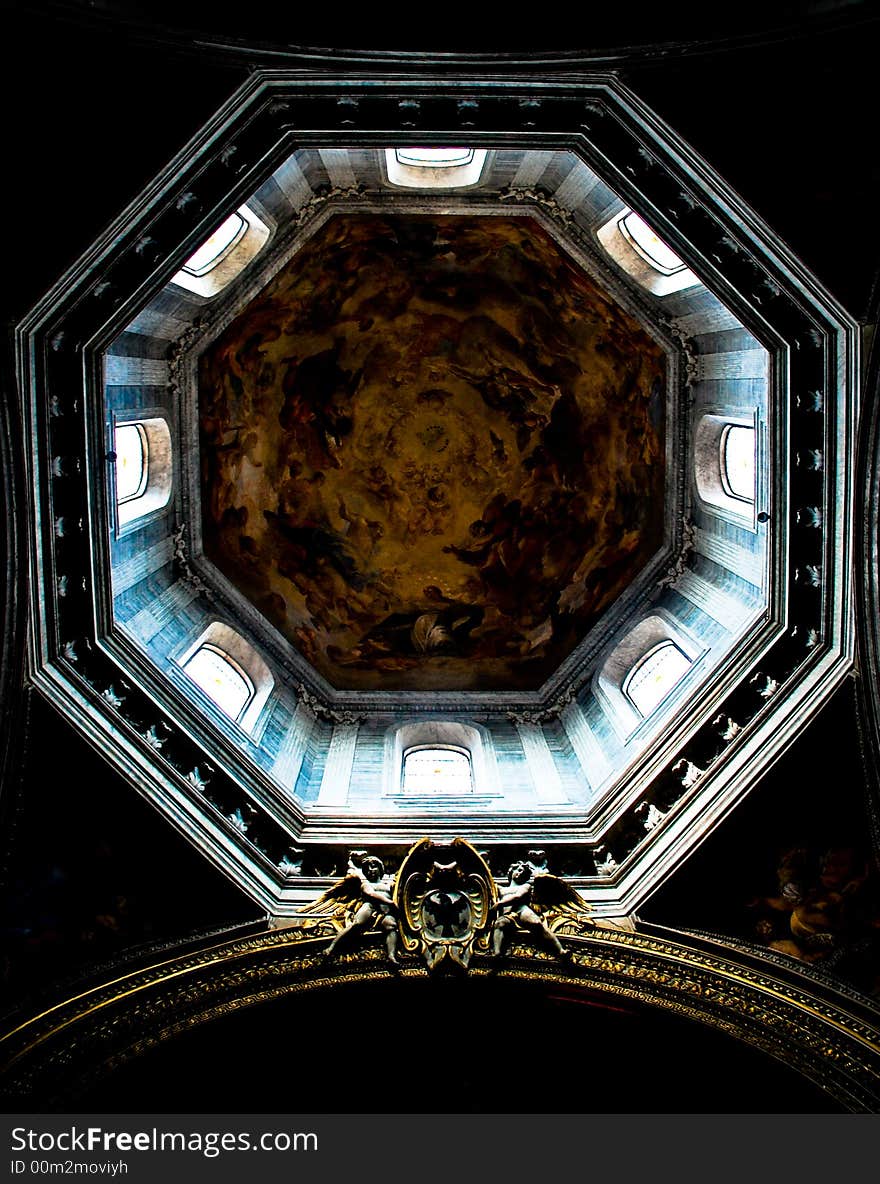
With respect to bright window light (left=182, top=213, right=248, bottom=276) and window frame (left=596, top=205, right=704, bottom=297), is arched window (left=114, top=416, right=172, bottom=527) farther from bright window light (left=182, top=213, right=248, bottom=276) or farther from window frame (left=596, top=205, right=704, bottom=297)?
window frame (left=596, top=205, right=704, bottom=297)

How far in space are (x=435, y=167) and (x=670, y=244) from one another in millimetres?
5018

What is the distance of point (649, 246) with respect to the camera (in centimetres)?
1401

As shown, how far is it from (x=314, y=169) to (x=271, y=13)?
19.9ft

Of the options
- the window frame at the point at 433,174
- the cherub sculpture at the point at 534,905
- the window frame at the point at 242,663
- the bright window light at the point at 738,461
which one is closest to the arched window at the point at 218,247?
the window frame at the point at 433,174

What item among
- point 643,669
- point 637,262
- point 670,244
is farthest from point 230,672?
point 670,244

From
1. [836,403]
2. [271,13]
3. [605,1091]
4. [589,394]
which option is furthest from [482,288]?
[605,1091]

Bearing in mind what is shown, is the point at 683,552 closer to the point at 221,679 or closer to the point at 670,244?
the point at 670,244


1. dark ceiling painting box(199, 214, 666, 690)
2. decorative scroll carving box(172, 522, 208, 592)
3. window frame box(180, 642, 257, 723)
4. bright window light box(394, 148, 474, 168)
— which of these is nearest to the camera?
bright window light box(394, 148, 474, 168)

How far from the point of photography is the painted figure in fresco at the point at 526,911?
32.9 ft

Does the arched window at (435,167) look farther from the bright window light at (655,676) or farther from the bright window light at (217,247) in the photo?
the bright window light at (655,676)

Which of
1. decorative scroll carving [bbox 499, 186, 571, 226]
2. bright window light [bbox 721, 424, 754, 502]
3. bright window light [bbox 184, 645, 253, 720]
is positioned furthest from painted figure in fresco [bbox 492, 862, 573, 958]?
decorative scroll carving [bbox 499, 186, 571, 226]

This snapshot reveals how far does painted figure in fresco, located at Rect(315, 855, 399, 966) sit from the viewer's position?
10.0m

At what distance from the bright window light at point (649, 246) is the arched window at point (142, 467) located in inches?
287

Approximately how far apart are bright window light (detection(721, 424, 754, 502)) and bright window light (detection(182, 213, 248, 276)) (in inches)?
293
